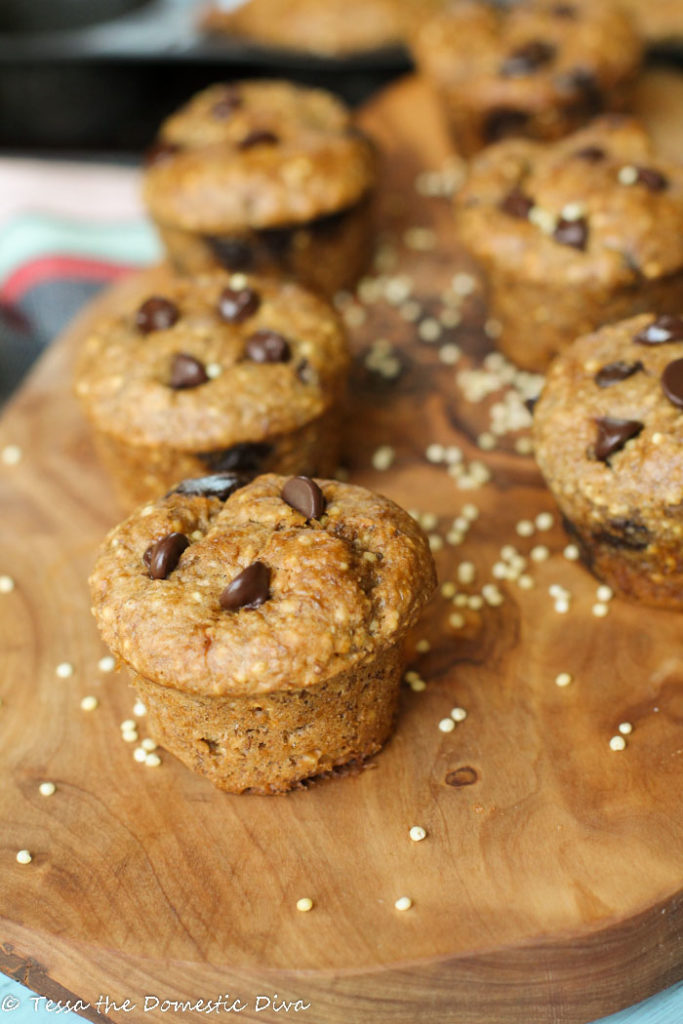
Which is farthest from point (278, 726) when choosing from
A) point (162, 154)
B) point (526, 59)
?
point (526, 59)

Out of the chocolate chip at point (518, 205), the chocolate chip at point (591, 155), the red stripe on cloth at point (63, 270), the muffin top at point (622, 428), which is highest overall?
the chocolate chip at point (518, 205)

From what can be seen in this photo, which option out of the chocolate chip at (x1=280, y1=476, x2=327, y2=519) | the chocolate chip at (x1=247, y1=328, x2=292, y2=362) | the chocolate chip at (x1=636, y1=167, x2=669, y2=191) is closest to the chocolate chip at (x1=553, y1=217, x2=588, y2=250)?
the chocolate chip at (x1=636, y1=167, x2=669, y2=191)

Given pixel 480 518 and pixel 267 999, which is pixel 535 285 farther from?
pixel 267 999

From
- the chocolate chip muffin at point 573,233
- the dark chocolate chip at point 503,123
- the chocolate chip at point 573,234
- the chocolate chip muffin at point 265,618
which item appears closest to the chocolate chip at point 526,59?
the dark chocolate chip at point 503,123

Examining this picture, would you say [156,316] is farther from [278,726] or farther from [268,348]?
[278,726]

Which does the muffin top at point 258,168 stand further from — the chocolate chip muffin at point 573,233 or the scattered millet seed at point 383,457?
the scattered millet seed at point 383,457

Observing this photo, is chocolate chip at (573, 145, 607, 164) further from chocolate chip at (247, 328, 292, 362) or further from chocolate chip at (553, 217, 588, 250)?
chocolate chip at (247, 328, 292, 362)

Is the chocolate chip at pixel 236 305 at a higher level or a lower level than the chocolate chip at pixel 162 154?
lower
